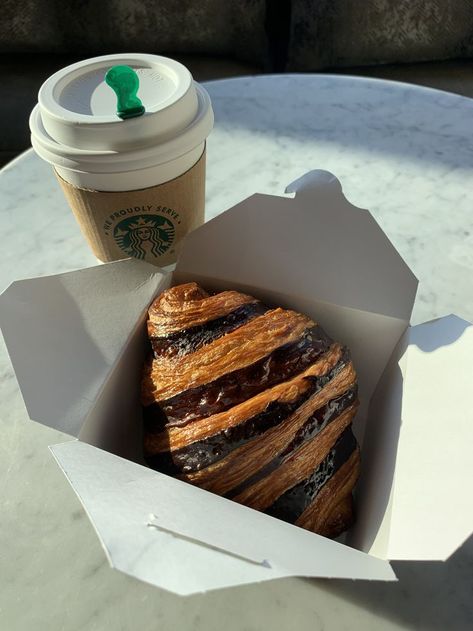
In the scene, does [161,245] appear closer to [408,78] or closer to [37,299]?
[37,299]

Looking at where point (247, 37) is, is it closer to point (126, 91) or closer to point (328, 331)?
point (126, 91)

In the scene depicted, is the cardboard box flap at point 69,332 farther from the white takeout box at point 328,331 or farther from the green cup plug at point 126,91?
the green cup plug at point 126,91

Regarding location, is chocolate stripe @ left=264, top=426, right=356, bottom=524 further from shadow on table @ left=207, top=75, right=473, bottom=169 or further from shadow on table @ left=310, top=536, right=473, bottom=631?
shadow on table @ left=207, top=75, right=473, bottom=169

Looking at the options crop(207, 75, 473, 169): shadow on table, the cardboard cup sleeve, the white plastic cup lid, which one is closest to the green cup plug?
the white plastic cup lid

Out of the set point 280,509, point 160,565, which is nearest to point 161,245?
point 280,509

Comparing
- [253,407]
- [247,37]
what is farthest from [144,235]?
[247,37]

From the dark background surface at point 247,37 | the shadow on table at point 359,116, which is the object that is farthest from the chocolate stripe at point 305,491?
the dark background surface at point 247,37
